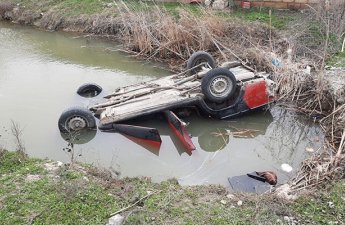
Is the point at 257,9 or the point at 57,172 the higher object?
the point at 257,9

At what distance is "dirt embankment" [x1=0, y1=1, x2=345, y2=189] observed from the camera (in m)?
8.28

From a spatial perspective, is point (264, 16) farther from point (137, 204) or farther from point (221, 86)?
point (137, 204)

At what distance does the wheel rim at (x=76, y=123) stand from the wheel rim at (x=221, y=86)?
2827 millimetres

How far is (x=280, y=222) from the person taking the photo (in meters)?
5.39

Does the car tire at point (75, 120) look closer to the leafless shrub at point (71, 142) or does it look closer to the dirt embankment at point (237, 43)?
the leafless shrub at point (71, 142)

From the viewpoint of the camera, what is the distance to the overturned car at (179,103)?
8.16 m

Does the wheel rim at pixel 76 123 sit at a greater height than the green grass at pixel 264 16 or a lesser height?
lesser

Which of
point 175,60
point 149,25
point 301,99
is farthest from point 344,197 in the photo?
point 149,25

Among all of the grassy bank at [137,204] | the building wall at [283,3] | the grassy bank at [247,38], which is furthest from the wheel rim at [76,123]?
the building wall at [283,3]

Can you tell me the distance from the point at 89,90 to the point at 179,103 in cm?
294

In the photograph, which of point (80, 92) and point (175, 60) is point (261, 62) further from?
point (80, 92)

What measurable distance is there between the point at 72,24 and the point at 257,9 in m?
7.17

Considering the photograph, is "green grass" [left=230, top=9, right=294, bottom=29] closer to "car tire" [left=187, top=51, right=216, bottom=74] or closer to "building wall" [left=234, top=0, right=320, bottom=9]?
"building wall" [left=234, top=0, right=320, bottom=9]

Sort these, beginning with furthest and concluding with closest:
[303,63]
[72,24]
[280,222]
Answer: [72,24] < [303,63] < [280,222]
